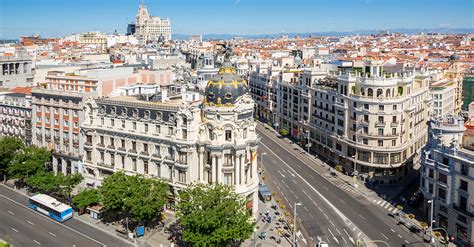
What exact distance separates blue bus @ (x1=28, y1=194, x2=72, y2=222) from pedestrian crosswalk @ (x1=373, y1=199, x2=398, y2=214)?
220 feet

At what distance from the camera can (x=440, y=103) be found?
161m

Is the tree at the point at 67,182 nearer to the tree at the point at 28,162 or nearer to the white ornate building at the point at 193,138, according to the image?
the white ornate building at the point at 193,138

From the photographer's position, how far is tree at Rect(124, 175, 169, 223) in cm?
9075

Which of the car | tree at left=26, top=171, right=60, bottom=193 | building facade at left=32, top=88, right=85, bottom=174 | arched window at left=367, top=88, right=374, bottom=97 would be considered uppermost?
arched window at left=367, top=88, right=374, bottom=97

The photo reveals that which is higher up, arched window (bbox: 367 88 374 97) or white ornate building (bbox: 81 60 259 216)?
arched window (bbox: 367 88 374 97)

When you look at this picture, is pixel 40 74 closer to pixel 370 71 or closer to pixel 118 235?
pixel 118 235

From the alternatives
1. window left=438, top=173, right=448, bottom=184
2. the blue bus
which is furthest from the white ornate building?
window left=438, top=173, right=448, bottom=184

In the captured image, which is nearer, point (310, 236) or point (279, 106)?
point (310, 236)

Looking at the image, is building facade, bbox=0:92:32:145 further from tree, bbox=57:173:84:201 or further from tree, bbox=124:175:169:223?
tree, bbox=124:175:169:223

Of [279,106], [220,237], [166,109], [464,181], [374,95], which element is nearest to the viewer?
[220,237]

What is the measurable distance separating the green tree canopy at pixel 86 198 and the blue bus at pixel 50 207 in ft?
8.09

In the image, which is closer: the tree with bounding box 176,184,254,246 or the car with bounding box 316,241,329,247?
the tree with bounding box 176,184,254,246

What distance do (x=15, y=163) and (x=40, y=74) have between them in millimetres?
65874

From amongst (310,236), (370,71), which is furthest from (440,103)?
(310,236)
